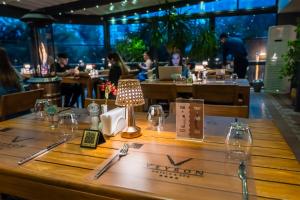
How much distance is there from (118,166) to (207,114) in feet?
3.54

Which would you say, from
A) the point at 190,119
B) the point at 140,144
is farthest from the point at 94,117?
the point at 190,119

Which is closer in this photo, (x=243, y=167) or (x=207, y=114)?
(x=243, y=167)

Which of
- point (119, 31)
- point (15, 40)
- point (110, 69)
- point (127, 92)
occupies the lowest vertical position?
point (127, 92)

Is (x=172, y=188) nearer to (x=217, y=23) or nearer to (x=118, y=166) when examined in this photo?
(x=118, y=166)

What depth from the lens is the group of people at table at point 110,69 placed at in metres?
2.67

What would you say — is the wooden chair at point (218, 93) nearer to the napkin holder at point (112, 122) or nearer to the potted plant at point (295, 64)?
the napkin holder at point (112, 122)

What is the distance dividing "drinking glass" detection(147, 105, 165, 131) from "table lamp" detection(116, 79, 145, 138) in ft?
0.43

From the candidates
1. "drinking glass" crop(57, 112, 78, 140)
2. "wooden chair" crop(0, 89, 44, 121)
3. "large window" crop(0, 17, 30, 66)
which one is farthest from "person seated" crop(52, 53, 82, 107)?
"drinking glass" crop(57, 112, 78, 140)

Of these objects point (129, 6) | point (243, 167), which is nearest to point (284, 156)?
point (243, 167)

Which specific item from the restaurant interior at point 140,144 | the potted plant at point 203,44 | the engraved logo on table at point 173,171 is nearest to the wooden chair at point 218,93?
the restaurant interior at point 140,144

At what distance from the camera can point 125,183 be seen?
96 cm

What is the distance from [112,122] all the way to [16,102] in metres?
1.31

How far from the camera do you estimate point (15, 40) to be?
711 cm

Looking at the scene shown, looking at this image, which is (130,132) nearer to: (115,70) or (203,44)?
(115,70)
